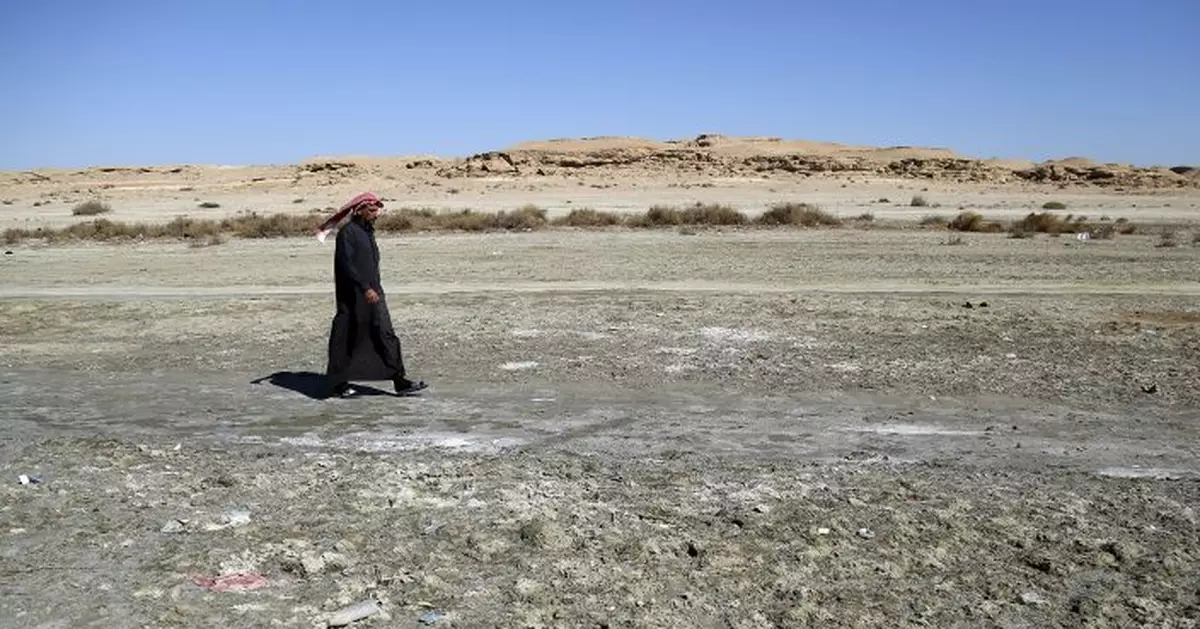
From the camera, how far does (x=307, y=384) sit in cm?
991

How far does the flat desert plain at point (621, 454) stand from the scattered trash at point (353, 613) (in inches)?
0.8

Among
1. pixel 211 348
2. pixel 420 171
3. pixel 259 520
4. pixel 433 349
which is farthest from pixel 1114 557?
pixel 420 171

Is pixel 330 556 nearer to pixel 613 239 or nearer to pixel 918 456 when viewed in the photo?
pixel 918 456

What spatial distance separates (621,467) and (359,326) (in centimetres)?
321

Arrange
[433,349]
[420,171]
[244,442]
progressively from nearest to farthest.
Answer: [244,442] → [433,349] → [420,171]

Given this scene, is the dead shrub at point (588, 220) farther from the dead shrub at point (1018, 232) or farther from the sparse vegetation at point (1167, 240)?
the sparse vegetation at point (1167, 240)

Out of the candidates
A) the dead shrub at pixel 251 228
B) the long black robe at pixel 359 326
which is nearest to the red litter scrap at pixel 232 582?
the long black robe at pixel 359 326

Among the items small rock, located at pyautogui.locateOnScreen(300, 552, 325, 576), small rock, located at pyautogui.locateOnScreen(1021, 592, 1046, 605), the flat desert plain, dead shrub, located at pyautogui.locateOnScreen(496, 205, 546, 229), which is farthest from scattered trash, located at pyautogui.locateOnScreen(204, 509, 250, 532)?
dead shrub, located at pyautogui.locateOnScreen(496, 205, 546, 229)

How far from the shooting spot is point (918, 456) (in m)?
7.15

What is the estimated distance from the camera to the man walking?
9.17m

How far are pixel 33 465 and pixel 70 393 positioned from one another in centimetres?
285

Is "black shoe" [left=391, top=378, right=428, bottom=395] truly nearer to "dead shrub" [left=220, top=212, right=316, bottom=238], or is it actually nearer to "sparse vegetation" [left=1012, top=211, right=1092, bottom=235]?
"dead shrub" [left=220, top=212, right=316, bottom=238]

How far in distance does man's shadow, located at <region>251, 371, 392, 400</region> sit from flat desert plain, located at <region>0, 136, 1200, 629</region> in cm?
8

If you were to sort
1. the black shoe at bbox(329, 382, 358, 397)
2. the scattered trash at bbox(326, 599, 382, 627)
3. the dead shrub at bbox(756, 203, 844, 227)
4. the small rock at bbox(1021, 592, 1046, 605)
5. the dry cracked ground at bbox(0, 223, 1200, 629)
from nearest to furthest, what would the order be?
the scattered trash at bbox(326, 599, 382, 627)
the small rock at bbox(1021, 592, 1046, 605)
the dry cracked ground at bbox(0, 223, 1200, 629)
the black shoe at bbox(329, 382, 358, 397)
the dead shrub at bbox(756, 203, 844, 227)
